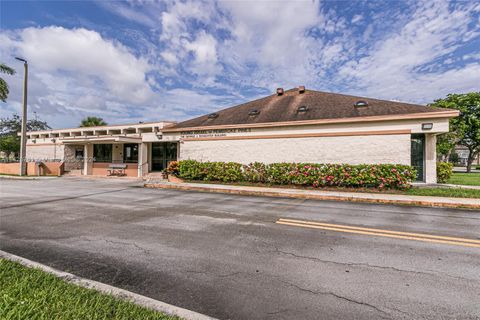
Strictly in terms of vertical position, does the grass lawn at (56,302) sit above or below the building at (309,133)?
below

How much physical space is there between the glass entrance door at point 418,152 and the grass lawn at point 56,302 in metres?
16.0

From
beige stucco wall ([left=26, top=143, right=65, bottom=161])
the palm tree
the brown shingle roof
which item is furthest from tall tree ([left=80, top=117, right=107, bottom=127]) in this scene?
the brown shingle roof

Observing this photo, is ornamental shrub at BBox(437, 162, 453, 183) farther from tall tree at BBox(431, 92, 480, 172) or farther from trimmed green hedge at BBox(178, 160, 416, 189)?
tall tree at BBox(431, 92, 480, 172)

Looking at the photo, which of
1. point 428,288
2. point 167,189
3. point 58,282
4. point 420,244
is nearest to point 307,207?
point 420,244

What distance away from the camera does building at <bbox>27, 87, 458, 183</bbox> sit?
42.9 feet

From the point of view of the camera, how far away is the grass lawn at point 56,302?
98.3 inches

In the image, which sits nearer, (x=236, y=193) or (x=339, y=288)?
(x=339, y=288)

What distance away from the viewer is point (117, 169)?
21781mm

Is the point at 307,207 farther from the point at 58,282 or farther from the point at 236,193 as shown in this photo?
the point at 58,282

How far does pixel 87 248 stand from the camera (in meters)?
4.67

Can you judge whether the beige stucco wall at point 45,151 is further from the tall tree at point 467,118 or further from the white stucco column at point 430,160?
the tall tree at point 467,118

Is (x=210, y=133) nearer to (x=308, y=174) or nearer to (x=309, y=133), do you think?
(x=309, y=133)

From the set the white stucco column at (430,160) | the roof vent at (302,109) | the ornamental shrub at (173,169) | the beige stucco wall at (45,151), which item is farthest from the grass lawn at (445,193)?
the beige stucco wall at (45,151)

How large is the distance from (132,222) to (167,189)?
722 cm
